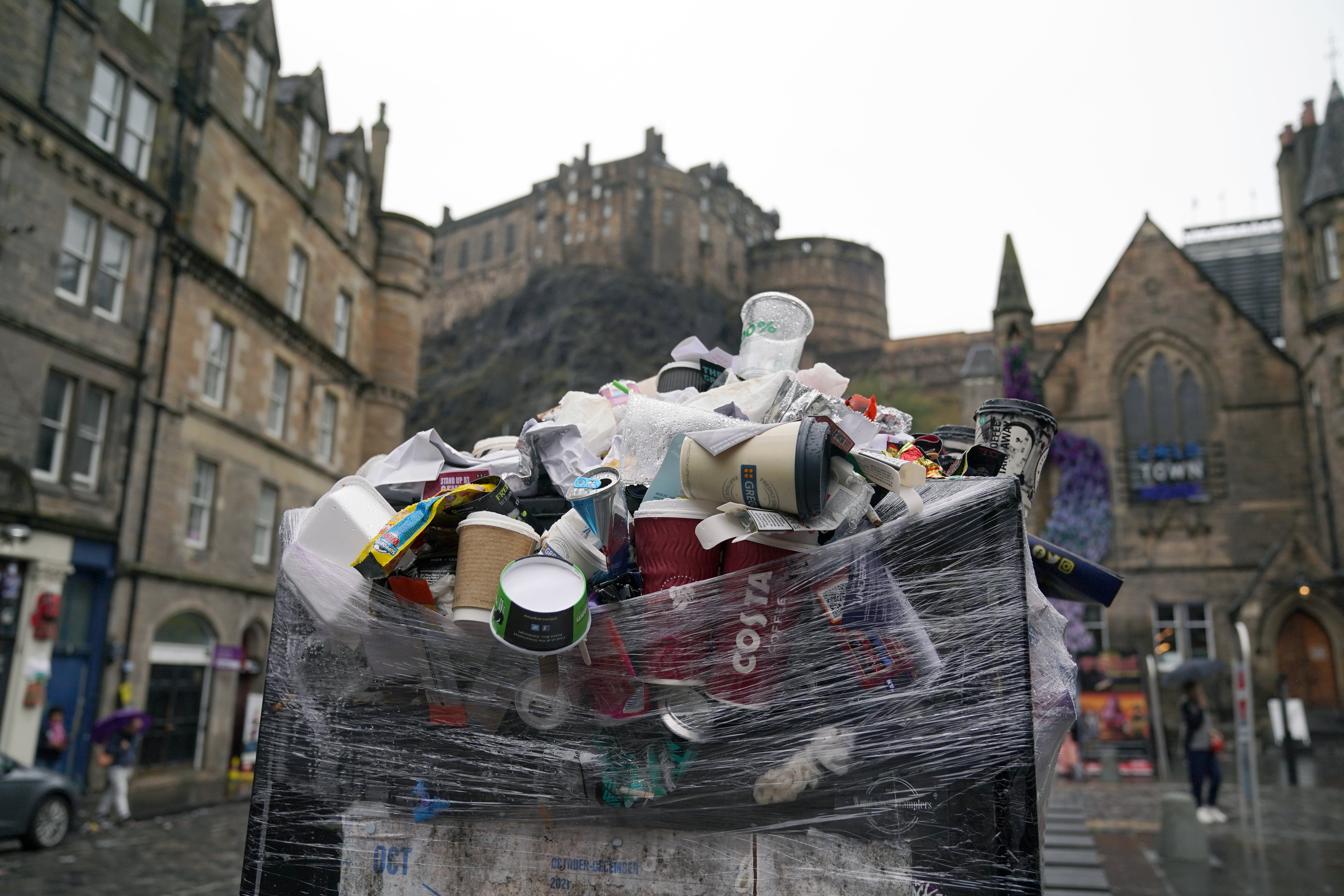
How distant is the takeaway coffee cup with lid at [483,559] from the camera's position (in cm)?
229

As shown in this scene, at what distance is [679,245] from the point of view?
65750 mm

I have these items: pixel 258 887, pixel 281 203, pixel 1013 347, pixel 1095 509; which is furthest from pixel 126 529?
pixel 1095 509

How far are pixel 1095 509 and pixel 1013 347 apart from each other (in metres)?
5.39

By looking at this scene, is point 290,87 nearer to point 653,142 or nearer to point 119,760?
point 119,760

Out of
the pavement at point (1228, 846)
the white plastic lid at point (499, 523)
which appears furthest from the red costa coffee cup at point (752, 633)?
the pavement at point (1228, 846)

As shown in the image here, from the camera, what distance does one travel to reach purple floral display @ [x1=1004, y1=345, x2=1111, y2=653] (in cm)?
2848

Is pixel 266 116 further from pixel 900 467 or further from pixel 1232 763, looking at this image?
pixel 1232 763

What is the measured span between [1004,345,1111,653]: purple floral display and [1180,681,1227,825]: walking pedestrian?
1504 cm

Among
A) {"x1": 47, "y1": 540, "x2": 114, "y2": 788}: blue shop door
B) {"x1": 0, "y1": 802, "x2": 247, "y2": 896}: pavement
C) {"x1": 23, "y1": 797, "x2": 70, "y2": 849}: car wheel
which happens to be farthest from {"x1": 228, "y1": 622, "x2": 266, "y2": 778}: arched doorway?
{"x1": 23, "y1": 797, "x2": 70, "y2": 849}: car wheel

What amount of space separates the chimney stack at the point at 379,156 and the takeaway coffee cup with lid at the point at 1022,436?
28.4 metres

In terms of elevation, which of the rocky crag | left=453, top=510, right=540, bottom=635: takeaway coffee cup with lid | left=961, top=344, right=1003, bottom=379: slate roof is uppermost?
the rocky crag

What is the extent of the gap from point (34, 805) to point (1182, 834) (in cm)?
1166

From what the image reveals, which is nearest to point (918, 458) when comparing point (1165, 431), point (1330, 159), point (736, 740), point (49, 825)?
point (736, 740)

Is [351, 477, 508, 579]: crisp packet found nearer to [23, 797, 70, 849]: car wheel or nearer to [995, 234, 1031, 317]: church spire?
[23, 797, 70, 849]: car wheel
